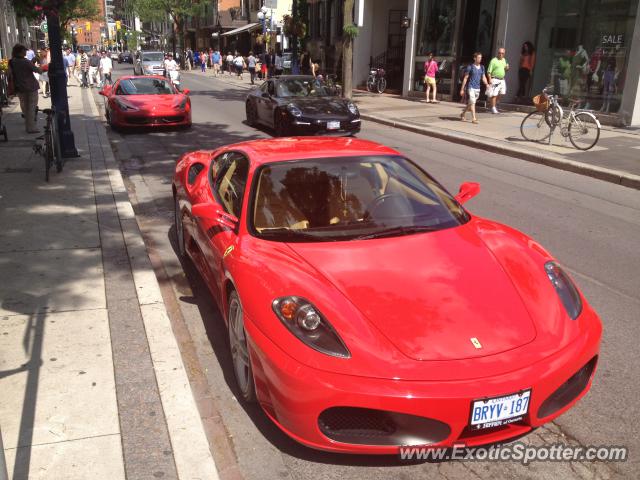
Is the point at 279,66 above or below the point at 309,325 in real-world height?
above

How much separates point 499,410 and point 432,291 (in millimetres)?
724

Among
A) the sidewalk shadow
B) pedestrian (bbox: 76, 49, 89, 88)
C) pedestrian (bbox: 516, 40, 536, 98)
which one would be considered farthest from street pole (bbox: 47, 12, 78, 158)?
pedestrian (bbox: 76, 49, 89, 88)

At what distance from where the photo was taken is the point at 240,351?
3457 mm

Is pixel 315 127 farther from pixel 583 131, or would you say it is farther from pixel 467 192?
pixel 467 192

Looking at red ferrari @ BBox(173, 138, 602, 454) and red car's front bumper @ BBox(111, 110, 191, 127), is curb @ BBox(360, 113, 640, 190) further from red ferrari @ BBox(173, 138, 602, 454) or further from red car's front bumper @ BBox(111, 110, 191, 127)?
red ferrari @ BBox(173, 138, 602, 454)

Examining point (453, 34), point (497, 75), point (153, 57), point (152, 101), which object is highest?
point (453, 34)

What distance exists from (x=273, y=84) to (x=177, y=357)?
12306mm

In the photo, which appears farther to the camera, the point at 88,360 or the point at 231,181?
the point at 231,181

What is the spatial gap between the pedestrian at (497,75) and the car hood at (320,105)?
18.9ft

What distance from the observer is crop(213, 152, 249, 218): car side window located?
4156 millimetres

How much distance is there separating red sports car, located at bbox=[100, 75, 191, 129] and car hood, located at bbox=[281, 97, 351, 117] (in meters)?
2.83

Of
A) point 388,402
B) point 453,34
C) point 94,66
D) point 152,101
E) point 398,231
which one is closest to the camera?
point 388,402

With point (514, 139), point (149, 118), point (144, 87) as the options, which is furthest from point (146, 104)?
point (514, 139)

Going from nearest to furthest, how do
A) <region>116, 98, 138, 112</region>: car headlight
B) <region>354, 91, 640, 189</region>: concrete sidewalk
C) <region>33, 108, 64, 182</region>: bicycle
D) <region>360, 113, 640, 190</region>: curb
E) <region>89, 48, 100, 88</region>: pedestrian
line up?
<region>33, 108, 64, 182</region>: bicycle < <region>360, 113, 640, 190</region>: curb < <region>354, 91, 640, 189</region>: concrete sidewalk < <region>116, 98, 138, 112</region>: car headlight < <region>89, 48, 100, 88</region>: pedestrian
